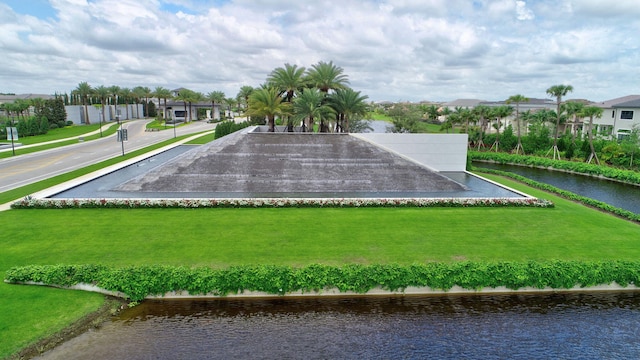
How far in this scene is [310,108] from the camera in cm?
4097

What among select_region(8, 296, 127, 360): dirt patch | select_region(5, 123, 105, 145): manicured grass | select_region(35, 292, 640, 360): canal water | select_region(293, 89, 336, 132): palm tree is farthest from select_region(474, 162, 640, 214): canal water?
select_region(5, 123, 105, 145): manicured grass

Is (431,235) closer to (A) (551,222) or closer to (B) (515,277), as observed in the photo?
(B) (515,277)

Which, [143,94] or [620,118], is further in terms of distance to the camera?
[143,94]

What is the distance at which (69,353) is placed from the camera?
11961 mm

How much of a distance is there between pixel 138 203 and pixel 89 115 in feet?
251

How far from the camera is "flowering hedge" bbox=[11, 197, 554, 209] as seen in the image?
2397 centimetres

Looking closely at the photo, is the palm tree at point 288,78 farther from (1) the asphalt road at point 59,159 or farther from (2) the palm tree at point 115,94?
(2) the palm tree at point 115,94

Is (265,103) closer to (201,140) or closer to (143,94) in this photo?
(201,140)

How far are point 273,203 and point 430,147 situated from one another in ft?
66.5

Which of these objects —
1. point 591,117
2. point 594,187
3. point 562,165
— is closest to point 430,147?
point 594,187

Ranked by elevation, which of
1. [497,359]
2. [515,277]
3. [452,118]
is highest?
[452,118]

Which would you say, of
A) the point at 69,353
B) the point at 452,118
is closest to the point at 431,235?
the point at 69,353

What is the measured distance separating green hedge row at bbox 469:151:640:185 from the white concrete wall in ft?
55.9

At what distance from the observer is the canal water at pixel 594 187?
32.4 metres
